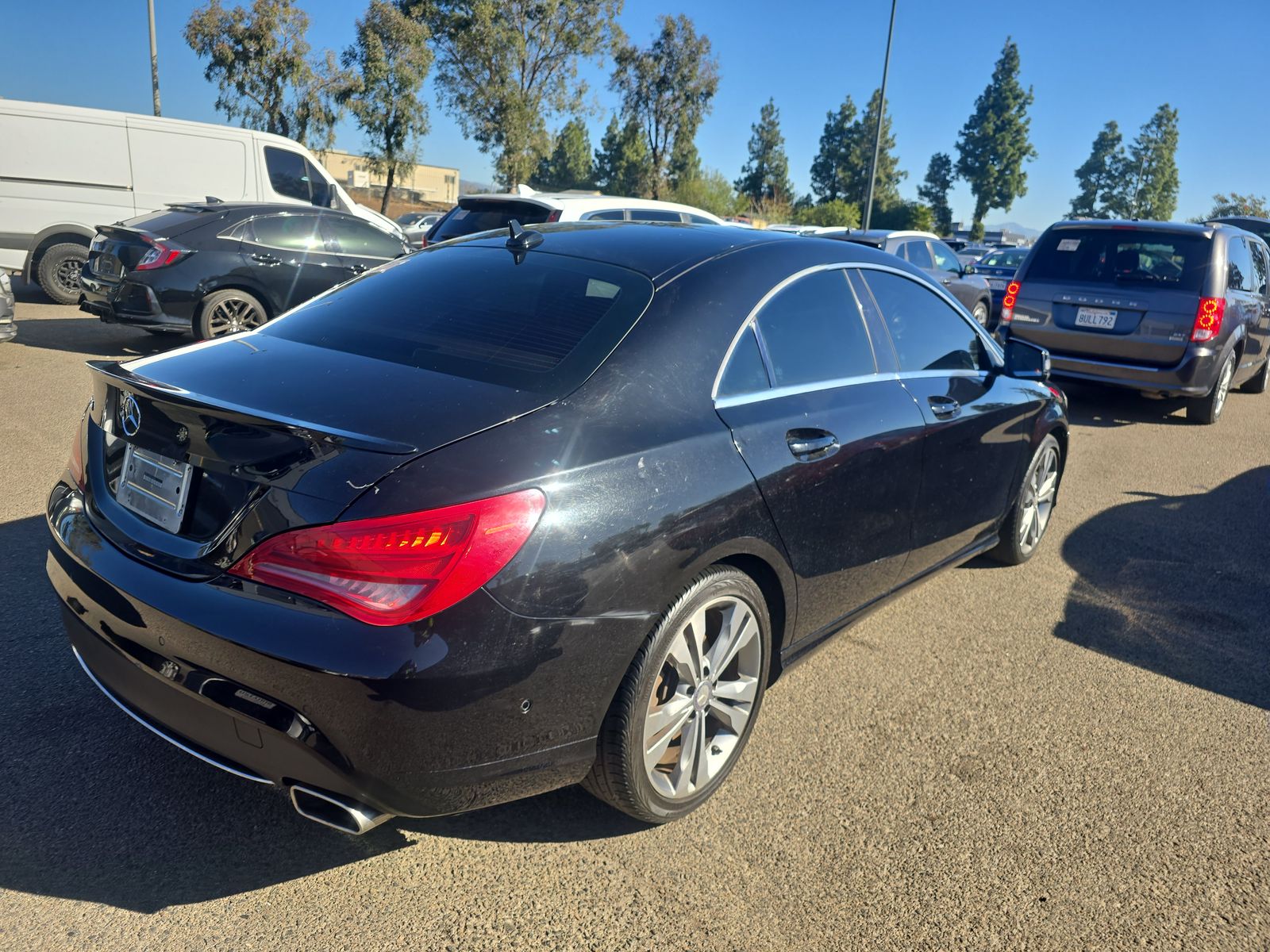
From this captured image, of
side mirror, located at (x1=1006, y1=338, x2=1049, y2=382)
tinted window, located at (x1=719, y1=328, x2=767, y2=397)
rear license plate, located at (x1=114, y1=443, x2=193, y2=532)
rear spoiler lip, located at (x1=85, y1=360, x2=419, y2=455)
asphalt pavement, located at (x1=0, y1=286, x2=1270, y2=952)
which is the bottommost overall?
asphalt pavement, located at (x1=0, y1=286, x2=1270, y2=952)

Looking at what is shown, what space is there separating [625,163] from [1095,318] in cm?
5701

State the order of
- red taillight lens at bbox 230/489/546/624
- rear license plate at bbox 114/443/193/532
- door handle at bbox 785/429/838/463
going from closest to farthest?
red taillight lens at bbox 230/489/546/624 < rear license plate at bbox 114/443/193/532 < door handle at bbox 785/429/838/463

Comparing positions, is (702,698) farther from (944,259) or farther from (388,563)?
(944,259)

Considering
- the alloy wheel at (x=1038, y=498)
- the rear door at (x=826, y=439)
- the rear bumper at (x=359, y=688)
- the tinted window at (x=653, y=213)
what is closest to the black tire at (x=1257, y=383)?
the tinted window at (x=653, y=213)

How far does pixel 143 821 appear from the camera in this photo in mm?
2555

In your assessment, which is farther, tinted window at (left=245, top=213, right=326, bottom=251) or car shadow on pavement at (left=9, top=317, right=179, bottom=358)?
car shadow on pavement at (left=9, top=317, right=179, bottom=358)

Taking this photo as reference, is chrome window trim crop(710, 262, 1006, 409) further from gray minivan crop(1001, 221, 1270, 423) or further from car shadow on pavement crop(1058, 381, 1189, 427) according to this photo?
car shadow on pavement crop(1058, 381, 1189, 427)

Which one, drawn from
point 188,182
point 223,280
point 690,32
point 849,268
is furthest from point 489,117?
point 849,268

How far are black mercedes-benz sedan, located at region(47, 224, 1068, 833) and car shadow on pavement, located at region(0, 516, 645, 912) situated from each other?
338 millimetres

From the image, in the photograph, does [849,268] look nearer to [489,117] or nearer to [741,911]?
[741,911]

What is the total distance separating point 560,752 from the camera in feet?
7.70

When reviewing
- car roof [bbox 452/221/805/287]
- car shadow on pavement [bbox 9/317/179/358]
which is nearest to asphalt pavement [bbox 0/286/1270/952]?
car roof [bbox 452/221/805/287]

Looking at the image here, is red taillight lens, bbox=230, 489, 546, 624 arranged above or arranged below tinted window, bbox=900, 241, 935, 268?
below

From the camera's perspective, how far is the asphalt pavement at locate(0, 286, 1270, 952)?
2.33 metres
